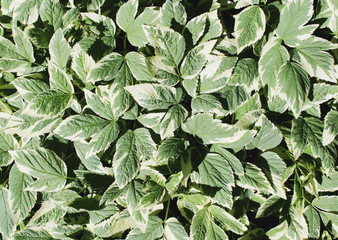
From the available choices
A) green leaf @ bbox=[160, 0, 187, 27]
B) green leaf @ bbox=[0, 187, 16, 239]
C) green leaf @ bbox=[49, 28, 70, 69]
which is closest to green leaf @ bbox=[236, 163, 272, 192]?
green leaf @ bbox=[160, 0, 187, 27]

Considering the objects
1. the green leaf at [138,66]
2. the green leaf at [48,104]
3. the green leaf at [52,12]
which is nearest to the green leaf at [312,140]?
the green leaf at [138,66]

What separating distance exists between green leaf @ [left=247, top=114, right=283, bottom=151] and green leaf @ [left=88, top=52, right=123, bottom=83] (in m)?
0.63

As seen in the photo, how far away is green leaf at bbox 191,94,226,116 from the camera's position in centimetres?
125

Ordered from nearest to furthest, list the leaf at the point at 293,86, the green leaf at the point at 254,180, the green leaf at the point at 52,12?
1. the leaf at the point at 293,86
2. the green leaf at the point at 254,180
3. the green leaf at the point at 52,12

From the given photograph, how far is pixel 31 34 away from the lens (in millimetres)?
1439

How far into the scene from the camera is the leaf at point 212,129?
1.25 metres

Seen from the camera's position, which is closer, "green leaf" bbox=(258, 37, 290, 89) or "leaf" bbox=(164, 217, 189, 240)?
"green leaf" bbox=(258, 37, 290, 89)

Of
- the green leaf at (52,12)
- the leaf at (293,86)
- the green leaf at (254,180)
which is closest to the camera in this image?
the leaf at (293,86)

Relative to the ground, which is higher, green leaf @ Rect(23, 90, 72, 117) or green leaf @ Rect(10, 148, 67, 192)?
green leaf @ Rect(23, 90, 72, 117)

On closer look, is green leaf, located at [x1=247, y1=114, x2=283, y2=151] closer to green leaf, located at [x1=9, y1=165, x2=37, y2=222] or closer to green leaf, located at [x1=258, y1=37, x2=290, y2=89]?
green leaf, located at [x1=258, y1=37, x2=290, y2=89]

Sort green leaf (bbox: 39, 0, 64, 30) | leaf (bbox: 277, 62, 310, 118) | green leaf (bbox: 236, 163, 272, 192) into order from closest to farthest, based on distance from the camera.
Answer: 1. leaf (bbox: 277, 62, 310, 118)
2. green leaf (bbox: 236, 163, 272, 192)
3. green leaf (bbox: 39, 0, 64, 30)

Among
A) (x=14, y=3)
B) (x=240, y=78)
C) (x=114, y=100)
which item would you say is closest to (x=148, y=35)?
(x=114, y=100)

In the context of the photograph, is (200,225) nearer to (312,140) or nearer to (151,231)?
(151,231)

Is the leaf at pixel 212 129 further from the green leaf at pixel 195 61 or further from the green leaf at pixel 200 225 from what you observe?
the green leaf at pixel 200 225
